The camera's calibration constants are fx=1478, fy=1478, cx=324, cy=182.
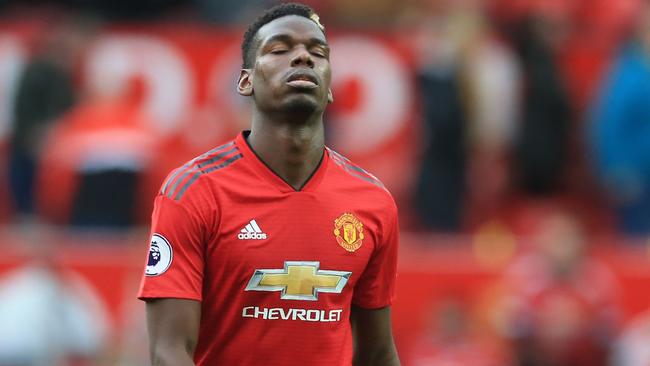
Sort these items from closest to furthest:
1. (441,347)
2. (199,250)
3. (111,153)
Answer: (199,250) < (441,347) < (111,153)

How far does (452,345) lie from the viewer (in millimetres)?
9477

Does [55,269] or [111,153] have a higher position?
[111,153]

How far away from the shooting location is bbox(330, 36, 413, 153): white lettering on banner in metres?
11.2

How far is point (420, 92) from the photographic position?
10.8m

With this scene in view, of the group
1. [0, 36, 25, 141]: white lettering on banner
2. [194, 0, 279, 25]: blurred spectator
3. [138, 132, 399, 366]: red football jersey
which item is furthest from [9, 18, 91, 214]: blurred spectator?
[138, 132, 399, 366]: red football jersey

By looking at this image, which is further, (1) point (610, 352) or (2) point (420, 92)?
(2) point (420, 92)

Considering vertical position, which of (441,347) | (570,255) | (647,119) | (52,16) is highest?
(52,16)

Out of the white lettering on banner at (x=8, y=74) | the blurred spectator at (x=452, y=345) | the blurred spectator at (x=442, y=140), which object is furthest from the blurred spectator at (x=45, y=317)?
the blurred spectator at (x=442, y=140)

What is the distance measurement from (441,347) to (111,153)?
2.67 meters

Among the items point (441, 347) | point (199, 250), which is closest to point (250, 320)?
point (199, 250)

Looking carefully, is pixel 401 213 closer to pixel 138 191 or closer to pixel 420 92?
pixel 420 92

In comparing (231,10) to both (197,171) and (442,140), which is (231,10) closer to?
(442,140)

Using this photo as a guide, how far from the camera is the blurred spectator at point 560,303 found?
9.55m

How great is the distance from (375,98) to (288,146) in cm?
641
